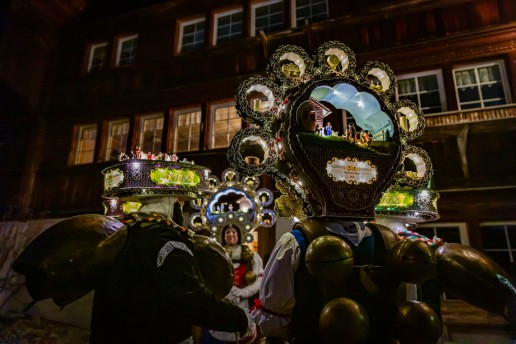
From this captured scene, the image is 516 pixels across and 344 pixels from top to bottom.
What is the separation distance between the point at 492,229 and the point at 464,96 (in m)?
3.21

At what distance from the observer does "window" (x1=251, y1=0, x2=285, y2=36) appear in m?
10.1

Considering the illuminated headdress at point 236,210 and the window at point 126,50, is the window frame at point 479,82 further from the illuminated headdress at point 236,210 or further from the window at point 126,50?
the window at point 126,50

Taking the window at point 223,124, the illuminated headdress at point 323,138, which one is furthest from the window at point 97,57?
the illuminated headdress at point 323,138

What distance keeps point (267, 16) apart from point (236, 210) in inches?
258

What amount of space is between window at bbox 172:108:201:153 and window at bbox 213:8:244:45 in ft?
8.21

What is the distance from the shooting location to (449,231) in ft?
23.9

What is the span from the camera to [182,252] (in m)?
2.31

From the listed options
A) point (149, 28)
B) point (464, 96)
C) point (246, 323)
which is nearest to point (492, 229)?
point (464, 96)

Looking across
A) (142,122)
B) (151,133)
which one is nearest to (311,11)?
(151,133)

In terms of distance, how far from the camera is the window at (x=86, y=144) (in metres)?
11.2

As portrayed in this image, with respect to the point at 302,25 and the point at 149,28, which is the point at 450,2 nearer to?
the point at 302,25

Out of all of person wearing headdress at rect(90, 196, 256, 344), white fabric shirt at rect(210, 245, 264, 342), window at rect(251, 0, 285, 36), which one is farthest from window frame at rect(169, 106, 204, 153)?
person wearing headdress at rect(90, 196, 256, 344)

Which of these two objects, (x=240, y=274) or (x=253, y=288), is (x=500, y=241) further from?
(x=240, y=274)

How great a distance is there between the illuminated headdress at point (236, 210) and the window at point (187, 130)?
9.91ft
